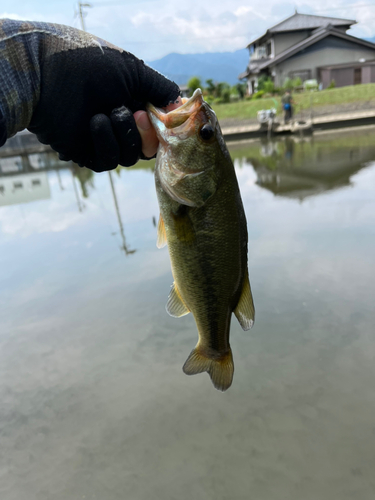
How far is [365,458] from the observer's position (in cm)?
265

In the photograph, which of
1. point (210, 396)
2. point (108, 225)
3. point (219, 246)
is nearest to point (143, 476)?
point (210, 396)

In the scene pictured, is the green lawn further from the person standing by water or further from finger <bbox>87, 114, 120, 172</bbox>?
finger <bbox>87, 114, 120, 172</bbox>

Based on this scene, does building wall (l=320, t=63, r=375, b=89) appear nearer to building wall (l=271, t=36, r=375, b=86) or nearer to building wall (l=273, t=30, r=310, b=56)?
building wall (l=271, t=36, r=375, b=86)

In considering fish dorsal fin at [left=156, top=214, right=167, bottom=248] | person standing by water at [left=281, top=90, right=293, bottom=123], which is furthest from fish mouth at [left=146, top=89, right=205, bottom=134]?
person standing by water at [left=281, top=90, right=293, bottom=123]

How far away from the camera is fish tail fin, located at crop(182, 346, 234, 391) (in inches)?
76.9

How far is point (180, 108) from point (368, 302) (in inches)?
134

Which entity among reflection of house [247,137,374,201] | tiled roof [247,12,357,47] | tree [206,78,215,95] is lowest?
reflection of house [247,137,374,201]

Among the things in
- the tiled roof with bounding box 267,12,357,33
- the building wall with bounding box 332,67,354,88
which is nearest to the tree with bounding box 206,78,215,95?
the building wall with bounding box 332,67,354,88

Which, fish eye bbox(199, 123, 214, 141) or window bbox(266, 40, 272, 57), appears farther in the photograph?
window bbox(266, 40, 272, 57)

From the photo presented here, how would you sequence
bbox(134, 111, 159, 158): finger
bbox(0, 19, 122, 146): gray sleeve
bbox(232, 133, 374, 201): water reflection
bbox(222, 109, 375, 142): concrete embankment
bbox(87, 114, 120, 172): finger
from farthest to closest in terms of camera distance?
bbox(222, 109, 375, 142): concrete embankment < bbox(232, 133, 374, 201): water reflection < bbox(134, 111, 159, 158): finger < bbox(87, 114, 120, 172): finger < bbox(0, 19, 122, 146): gray sleeve

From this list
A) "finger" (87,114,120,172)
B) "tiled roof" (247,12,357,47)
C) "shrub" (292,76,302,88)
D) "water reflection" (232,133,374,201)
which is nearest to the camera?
"finger" (87,114,120,172)

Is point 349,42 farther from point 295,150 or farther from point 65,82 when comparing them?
point 65,82

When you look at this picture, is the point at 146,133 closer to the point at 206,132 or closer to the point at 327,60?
the point at 206,132

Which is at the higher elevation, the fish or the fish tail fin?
the fish
